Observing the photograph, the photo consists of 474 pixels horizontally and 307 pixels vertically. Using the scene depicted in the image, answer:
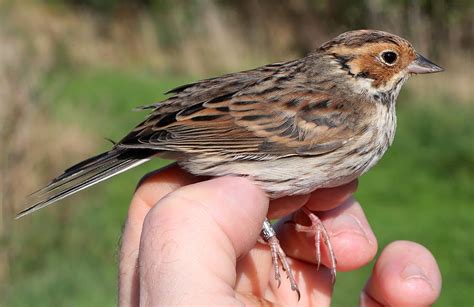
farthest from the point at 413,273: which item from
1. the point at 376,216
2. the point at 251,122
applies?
the point at 376,216

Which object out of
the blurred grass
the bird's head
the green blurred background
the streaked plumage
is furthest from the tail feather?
the green blurred background

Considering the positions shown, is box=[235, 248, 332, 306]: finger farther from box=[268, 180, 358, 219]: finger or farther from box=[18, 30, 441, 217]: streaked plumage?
box=[18, 30, 441, 217]: streaked plumage

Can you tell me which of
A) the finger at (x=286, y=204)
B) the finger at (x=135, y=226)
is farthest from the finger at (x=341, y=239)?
the finger at (x=135, y=226)

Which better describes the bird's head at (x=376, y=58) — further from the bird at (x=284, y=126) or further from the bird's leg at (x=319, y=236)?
the bird's leg at (x=319, y=236)

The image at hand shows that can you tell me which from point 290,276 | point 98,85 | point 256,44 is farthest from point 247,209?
point 256,44

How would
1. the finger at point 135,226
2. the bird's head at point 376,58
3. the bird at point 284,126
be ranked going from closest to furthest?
the finger at point 135,226, the bird at point 284,126, the bird's head at point 376,58

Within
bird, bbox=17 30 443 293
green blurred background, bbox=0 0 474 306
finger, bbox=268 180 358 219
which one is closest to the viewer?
bird, bbox=17 30 443 293
